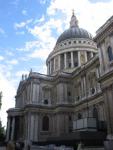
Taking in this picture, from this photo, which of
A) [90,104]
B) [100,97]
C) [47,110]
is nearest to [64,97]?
[47,110]

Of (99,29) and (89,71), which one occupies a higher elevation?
(99,29)

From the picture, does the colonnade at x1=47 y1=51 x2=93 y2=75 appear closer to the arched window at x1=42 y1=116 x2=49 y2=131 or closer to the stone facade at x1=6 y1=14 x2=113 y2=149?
the stone facade at x1=6 y1=14 x2=113 y2=149

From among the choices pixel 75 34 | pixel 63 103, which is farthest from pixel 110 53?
pixel 75 34

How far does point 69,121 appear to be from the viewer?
124ft

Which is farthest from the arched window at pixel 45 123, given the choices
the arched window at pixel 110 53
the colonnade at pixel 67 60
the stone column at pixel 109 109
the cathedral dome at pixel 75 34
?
the cathedral dome at pixel 75 34

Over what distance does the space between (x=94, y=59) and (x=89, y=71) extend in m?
2.50

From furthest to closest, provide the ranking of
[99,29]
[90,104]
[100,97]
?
[90,104], [100,97], [99,29]

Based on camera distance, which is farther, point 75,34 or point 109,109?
point 75,34

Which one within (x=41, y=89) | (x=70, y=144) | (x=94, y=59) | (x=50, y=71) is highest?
(x=50, y=71)

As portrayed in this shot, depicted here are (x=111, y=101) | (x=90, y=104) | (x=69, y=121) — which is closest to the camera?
(x=111, y=101)

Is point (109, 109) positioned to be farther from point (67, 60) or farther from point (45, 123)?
point (67, 60)

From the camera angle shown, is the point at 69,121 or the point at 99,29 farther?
the point at 69,121

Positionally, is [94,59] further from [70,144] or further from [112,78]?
A: [70,144]

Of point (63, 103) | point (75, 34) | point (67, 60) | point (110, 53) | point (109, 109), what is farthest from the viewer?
point (75, 34)
